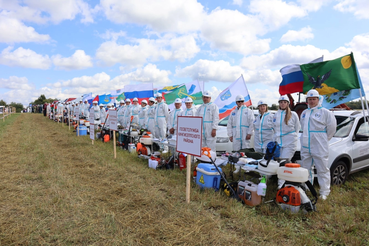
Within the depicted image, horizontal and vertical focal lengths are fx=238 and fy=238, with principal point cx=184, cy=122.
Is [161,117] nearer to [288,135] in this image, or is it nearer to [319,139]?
[288,135]

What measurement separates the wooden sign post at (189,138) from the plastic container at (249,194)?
990mm

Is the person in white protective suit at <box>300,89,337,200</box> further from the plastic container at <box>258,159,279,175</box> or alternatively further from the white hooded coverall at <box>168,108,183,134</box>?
the white hooded coverall at <box>168,108,183,134</box>

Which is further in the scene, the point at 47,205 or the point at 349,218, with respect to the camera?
the point at 47,205

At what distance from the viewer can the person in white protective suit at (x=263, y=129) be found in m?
6.24

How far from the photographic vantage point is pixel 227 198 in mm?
4566

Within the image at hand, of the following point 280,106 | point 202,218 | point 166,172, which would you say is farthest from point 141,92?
point 202,218

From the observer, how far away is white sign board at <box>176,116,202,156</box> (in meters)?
4.18

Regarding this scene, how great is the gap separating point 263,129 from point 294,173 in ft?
8.39

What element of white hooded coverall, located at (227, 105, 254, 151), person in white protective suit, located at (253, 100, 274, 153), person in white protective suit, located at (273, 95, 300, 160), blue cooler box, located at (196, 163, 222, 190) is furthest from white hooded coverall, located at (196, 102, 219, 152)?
Result: blue cooler box, located at (196, 163, 222, 190)

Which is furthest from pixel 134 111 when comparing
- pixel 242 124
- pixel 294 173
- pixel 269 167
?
pixel 294 173

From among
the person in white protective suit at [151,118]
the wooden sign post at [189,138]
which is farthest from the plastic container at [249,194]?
the person in white protective suit at [151,118]

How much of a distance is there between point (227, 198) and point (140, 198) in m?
1.66

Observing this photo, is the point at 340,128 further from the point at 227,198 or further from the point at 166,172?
the point at 166,172

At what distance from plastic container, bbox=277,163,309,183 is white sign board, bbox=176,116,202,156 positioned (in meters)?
1.45
